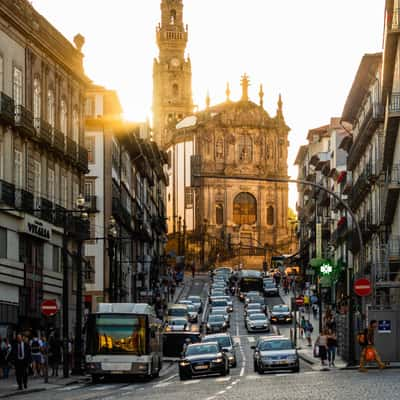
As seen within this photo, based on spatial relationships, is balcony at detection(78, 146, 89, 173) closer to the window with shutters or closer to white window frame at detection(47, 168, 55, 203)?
white window frame at detection(47, 168, 55, 203)

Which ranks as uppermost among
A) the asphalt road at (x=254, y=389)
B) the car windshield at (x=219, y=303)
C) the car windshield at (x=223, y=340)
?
the car windshield at (x=219, y=303)

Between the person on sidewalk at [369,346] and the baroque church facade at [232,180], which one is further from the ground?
the baroque church facade at [232,180]

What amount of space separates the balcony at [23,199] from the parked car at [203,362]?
973 centimetres

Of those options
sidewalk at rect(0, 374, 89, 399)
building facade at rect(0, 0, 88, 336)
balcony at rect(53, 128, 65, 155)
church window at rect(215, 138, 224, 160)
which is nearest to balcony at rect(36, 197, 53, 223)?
building facade at rect(0, 0, 88, 336)

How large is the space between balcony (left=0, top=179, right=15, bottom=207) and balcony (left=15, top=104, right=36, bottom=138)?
2.69 metres

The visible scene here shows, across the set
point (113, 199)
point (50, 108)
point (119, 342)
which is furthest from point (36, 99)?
point (113, 199)

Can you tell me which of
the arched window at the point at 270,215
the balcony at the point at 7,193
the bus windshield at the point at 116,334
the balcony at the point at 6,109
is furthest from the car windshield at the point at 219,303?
the arched window at the point at 270,215

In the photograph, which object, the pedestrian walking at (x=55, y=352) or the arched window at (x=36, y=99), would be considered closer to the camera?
the pedestrian walking at (x=55, y=352)

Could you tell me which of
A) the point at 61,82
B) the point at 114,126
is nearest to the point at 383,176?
the point at 61,82

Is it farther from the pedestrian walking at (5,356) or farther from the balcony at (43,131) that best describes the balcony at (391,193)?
the pedestrian walking at (5,356)

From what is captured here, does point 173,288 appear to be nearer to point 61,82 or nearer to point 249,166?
point 249,166

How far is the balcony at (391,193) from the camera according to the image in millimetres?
54938

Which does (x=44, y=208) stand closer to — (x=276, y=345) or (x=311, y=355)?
(x=276, y=345)

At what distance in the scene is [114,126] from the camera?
8638 cm
